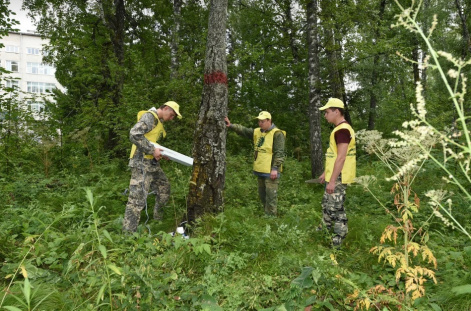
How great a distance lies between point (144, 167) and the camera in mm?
5129

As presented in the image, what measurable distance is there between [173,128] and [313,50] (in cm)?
459

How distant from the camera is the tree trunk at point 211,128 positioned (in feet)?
16.0

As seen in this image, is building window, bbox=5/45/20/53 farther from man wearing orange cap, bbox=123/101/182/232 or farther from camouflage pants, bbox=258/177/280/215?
camouflage pants, bbox=258/177/280/215

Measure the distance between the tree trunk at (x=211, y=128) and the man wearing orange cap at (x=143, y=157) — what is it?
61 centimetres

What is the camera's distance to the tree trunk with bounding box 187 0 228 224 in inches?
192

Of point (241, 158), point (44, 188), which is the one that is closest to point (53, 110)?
point (44, 188)

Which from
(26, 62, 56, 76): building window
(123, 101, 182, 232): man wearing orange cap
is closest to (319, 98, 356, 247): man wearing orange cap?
(123, 101, 182, 232): man wearing orange cap

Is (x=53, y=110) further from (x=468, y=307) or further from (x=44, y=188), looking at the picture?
(x=468, y=307)

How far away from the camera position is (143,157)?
203 inches

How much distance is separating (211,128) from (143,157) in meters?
1.29

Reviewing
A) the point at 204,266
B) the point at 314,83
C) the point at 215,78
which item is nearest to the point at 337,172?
the point at 204,266

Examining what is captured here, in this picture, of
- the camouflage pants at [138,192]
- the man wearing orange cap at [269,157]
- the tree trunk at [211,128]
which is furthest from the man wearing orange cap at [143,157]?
the man wearing orange cap at [269,157]

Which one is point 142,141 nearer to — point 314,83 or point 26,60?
point 314,83

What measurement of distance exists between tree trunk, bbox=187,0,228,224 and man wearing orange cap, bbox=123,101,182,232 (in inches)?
23.9
